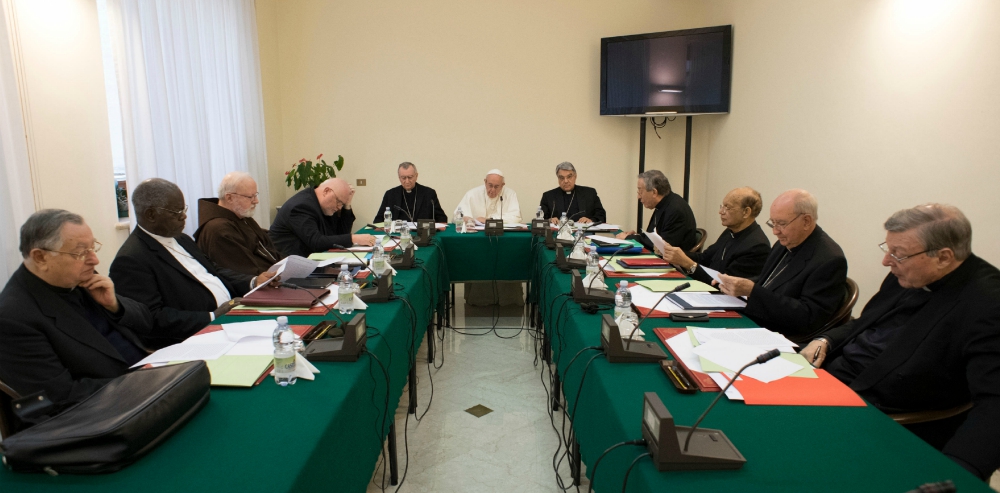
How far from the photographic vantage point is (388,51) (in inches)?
246

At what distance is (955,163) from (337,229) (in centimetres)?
405

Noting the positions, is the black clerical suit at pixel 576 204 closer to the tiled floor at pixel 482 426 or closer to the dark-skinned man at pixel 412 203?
the dark-skinned man at pixel 412 203

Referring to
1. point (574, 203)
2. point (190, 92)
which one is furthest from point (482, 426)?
point (190, 92)

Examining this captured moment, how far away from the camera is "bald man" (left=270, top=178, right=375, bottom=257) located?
12.7 ft

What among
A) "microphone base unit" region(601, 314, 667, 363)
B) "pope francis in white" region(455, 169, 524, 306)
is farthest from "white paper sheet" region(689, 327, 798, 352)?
"pope francis in white" region(455, 169, 524, 306)

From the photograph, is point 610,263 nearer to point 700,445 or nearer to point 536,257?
point 536,257

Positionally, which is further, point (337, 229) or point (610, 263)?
point (337, 229)

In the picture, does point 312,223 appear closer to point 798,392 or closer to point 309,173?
point 309,173

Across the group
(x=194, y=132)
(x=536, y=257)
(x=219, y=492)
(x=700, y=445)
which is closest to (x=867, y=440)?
(x=700, y=445)

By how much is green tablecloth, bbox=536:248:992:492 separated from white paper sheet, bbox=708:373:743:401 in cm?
2

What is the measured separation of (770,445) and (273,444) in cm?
105

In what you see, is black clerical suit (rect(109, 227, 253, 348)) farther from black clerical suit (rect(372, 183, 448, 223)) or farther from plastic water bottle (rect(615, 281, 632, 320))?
black clerical suit (rect(372, 183, 448, 223))

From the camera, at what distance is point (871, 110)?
11.5ft

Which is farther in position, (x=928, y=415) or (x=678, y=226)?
(x=678, y=226)
